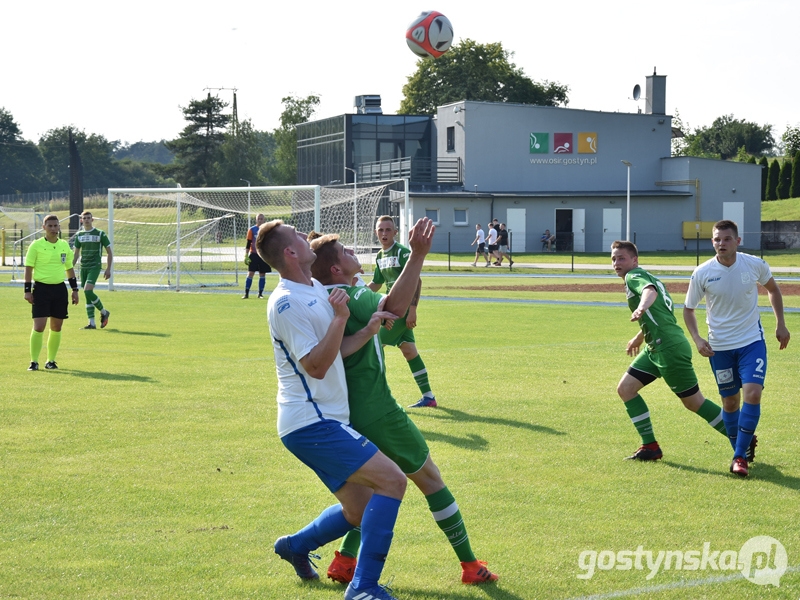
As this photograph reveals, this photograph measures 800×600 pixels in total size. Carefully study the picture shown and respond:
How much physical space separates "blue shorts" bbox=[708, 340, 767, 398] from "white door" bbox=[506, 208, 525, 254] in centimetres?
4822

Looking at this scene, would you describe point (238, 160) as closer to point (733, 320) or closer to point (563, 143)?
point (563, 143)

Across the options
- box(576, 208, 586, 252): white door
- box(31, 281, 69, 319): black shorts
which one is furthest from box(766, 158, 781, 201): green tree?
box(31, 281, 69, 319): black shorts

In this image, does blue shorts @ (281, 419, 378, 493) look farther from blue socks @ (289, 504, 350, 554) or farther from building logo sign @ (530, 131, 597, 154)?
building logo sign @ (530, 131, 597, 154)

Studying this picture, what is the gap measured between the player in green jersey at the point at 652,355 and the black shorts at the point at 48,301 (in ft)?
27.7

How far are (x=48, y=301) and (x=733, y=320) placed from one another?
9.45 metres

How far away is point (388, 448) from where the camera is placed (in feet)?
15.2

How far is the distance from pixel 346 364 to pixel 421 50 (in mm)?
16866

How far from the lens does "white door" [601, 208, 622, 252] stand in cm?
5653

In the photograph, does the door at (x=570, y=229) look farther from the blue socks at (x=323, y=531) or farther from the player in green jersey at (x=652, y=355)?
the blue socks at (x=323, y=531)

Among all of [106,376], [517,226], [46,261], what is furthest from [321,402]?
[517,226]

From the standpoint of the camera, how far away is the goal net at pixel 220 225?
112 feet

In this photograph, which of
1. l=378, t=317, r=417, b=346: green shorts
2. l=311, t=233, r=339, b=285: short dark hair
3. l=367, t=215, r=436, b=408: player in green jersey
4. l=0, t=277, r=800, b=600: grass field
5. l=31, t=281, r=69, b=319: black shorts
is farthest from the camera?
l=31, t=281, r=69, b=319: black shorts

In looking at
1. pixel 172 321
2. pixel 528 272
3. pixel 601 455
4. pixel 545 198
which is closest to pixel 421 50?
pixel 172 321

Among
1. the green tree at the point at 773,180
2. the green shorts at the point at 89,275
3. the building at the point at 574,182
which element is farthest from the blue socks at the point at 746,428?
the green tree at the point at 773,180
